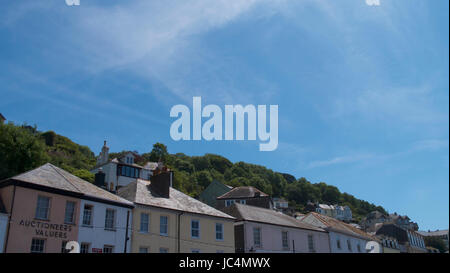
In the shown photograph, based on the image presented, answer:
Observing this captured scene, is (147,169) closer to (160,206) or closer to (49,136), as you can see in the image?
(49,136)

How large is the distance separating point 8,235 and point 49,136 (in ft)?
262

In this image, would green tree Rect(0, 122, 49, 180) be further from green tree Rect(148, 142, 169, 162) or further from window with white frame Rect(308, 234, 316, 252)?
green tree Rect(148, 142, 169, 162)

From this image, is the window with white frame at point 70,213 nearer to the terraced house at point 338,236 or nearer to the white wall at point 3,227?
the white wall at point 3,227

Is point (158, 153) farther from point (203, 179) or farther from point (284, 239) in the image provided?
point (284, 239)

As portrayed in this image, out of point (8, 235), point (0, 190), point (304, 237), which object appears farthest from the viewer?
point (304, 237)

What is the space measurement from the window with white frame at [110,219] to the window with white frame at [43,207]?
443cm

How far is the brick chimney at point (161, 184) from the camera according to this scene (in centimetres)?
3581

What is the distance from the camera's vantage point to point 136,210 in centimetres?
3114

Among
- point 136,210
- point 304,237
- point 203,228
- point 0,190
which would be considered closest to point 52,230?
point 0,190

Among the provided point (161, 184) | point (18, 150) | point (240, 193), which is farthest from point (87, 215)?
point (240, 193)

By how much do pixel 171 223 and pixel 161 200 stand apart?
2.37 metres

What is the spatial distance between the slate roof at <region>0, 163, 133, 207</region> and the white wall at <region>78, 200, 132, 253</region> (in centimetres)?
58

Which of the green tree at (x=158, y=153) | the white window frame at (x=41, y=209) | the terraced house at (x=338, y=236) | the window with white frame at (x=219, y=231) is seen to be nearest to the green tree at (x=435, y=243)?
the terraced house at (x=338, y=236)

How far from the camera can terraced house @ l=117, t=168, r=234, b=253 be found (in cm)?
3106
